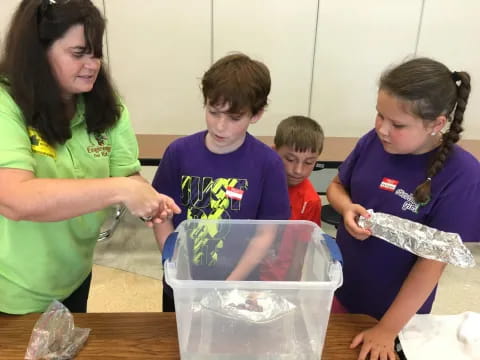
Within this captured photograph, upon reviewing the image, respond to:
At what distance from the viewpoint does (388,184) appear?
92 cm

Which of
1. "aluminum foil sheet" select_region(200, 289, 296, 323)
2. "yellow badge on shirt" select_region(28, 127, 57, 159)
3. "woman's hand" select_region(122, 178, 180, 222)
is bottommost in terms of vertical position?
"aluminum foil sheet" select_region(200, 289, 296, 323)

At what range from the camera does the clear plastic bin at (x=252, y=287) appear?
0.67 m

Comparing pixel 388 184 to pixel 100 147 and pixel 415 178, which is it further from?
pixel 100 147

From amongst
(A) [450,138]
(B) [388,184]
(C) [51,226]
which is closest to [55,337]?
(C) [51,226]

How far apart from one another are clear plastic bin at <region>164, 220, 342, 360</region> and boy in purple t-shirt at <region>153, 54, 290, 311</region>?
135 millimetres

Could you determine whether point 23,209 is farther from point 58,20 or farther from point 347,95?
point 347,95

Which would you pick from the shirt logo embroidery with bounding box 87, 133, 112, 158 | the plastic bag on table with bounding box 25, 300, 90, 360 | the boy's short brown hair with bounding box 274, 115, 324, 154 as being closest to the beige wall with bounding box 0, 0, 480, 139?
the boy's short brown hair with bounding box 274, 115, 324, 154

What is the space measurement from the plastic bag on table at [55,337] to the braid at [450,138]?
739 mm

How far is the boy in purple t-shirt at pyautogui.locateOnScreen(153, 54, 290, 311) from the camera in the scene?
3.11 ft

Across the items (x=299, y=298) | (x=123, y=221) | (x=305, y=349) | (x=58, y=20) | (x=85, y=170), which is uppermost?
(x=58, y=20)

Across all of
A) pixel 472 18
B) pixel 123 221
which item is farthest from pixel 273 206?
pixel 472 18

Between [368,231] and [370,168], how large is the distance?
22 cm

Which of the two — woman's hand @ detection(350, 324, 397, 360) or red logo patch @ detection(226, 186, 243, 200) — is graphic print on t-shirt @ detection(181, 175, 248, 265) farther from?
woman's hand @ detection(350, 324, 397, 360)

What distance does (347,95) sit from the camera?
254 centimetres
